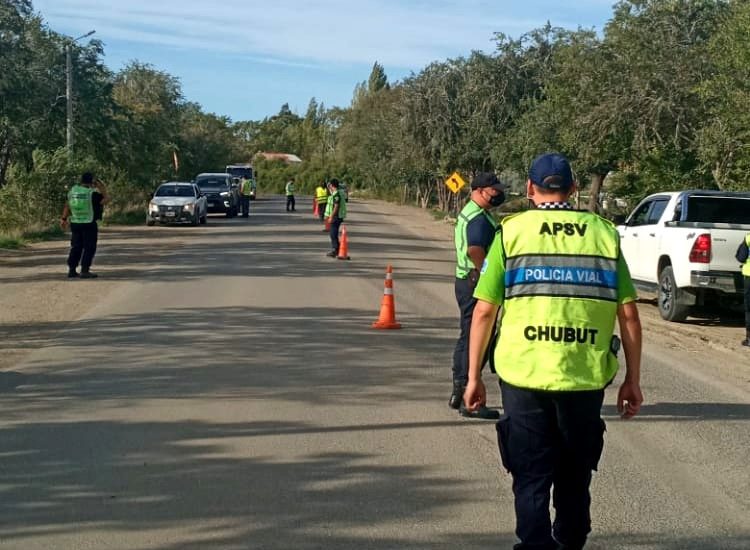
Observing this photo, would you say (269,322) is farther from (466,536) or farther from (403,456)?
(466,536)

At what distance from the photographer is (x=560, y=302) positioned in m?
4.33

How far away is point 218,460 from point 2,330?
7015 mm

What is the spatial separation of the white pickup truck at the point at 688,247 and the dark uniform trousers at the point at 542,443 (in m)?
10.7

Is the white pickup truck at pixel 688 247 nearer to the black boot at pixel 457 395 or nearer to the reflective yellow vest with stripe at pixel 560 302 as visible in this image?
the black boot at pixel 457 395

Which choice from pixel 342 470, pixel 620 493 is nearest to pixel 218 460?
pixel 342 470

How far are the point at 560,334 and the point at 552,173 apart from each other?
0.71 m

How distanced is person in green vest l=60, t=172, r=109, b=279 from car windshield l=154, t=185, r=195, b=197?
65.1ft

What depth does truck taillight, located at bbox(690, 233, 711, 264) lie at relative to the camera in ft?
47.4

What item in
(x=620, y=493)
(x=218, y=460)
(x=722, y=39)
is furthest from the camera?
(x=722, y=39)

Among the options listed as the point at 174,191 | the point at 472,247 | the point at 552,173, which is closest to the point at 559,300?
the point at 552,173

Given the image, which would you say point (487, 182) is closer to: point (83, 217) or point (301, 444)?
point (301, 444)

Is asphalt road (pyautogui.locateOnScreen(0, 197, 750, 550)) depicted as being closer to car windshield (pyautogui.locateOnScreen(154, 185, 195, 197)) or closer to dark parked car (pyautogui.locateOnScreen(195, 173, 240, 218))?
car windshield (pyautogui.locateOnScreen(154, 185, 195, 197))

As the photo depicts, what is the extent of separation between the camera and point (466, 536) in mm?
5680

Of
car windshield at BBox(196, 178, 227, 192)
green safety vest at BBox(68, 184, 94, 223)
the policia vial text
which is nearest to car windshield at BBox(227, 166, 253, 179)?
car windshield at BBox(196, 178, 227, 192)
